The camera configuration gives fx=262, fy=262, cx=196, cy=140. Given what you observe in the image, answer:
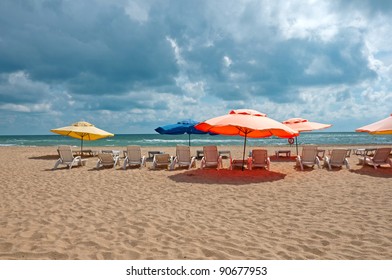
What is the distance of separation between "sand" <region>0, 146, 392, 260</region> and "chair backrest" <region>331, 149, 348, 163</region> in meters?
1.48

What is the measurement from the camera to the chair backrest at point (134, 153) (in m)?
10.1

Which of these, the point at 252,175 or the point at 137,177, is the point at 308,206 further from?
the point at 137,177

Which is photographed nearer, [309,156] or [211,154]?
[211,154]

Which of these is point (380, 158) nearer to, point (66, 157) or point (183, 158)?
point (183, 158)

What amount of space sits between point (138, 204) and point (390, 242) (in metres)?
4.20

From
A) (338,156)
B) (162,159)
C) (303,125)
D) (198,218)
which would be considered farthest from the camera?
(303,125)

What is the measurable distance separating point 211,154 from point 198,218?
15.4ft

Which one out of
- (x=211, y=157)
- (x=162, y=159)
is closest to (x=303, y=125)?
(x=211, y=157)

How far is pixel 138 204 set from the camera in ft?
17.6

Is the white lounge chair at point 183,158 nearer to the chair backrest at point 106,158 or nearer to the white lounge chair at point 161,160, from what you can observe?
the white lounge chair at point 161,160

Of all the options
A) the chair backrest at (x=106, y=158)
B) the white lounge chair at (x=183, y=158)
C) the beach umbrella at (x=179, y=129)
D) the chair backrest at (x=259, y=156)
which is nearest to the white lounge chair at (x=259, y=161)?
the chair backrest at (x=259, y=156)

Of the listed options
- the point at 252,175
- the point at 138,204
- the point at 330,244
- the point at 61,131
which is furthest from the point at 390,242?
the point at 61,131

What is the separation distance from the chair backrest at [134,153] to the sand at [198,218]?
216 centimetres

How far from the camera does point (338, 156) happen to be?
9.40 meters
